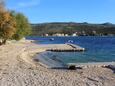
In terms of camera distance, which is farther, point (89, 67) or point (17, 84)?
point (89, 67)

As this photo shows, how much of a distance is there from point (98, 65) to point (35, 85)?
15141 millimetres

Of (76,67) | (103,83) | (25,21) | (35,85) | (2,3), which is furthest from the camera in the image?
(25,21)

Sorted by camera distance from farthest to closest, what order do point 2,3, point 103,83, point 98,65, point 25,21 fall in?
point 25,21 < point 2,3 < point 98,65 < point 103,83

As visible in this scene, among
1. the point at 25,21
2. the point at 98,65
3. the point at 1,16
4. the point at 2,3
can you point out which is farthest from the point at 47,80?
the point at 25,21

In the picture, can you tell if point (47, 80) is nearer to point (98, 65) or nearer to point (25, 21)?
point (98, 65)

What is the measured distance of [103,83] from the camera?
68.2 ft

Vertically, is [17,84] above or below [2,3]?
below

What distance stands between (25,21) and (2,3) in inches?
1752

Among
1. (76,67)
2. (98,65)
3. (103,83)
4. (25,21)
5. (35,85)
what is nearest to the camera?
(35,85)

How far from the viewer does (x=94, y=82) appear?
2111 cm

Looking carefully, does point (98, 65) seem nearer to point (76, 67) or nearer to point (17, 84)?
point (76, 67)

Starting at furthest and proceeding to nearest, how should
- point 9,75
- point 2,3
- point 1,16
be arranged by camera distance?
point 1,16, point 2,3, point 9,75

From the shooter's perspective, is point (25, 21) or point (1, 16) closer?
point (1, 16)

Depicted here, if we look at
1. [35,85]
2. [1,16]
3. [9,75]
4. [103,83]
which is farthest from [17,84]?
[1,16]
